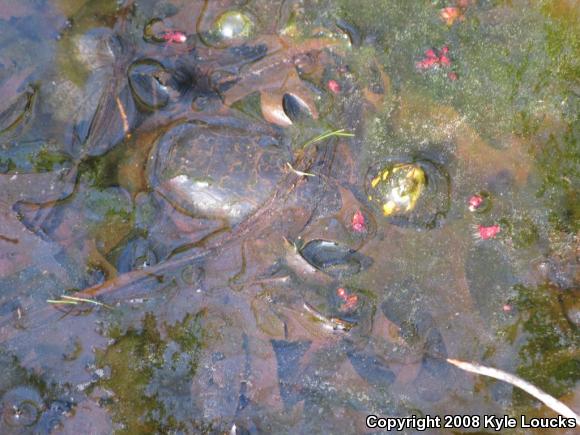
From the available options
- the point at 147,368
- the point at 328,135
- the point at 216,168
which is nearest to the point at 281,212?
the point at 216,168

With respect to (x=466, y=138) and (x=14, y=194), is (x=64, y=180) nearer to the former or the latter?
(x=14, y=194)

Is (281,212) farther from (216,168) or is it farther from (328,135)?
(328,135)

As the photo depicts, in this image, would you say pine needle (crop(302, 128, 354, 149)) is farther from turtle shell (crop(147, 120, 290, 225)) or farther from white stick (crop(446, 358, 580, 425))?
white stick (crop(446, 358, 580, 425))

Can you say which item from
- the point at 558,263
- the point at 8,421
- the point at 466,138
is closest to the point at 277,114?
the point at 466,138

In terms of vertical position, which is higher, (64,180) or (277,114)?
(277,114)

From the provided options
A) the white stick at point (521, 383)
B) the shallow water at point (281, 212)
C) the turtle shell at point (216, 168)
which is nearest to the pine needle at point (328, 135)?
the shallow water at point (281, 212)

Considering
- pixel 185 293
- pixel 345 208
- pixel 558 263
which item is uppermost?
pixel 345 208

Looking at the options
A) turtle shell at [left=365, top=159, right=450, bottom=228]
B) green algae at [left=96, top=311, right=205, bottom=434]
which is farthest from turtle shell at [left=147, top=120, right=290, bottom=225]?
green algae at [left=96, top=311, right=205, bottom=434]
